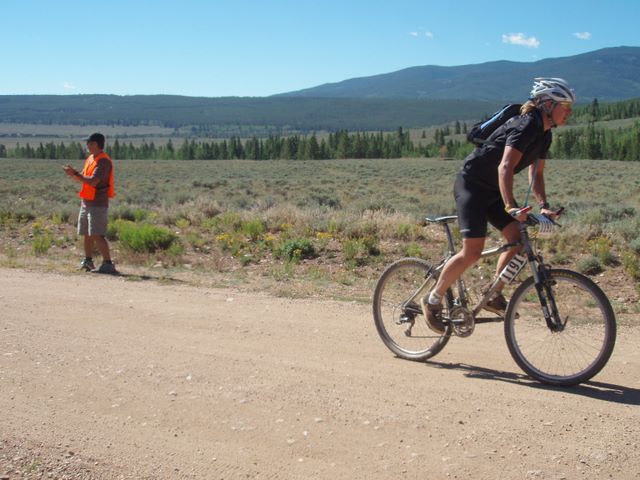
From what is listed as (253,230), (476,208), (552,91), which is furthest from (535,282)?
(253,230)

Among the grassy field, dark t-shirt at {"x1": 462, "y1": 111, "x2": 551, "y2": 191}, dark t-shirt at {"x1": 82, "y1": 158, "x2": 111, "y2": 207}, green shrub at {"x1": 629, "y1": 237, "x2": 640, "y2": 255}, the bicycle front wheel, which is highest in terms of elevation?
dark t-shirt at {"x1": 462, "y1": 111, "x2": 551, "y2": 191}

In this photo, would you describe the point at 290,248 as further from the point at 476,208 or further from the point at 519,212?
the point at 519,212

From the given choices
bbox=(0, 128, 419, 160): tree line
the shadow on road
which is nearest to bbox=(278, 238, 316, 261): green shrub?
the shadow on road

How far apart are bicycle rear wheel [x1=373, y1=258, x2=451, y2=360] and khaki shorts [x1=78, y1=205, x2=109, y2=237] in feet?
18.1

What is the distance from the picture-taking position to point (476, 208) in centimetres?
513

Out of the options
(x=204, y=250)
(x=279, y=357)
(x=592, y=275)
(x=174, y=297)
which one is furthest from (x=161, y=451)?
(x=204, y=250)

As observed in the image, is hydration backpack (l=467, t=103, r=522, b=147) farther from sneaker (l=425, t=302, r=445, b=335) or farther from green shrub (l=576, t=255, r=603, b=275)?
green shrub (l=576, t=255, r=603, b=275)

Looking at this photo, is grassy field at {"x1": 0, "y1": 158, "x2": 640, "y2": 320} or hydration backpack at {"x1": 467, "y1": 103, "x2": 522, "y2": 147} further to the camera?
grassy field at {"x1": 0, "y1": 158, "x2": 640, "y2": 320}

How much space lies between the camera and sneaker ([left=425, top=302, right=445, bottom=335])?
17.8 ft

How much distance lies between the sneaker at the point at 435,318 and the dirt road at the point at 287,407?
0.30 metres

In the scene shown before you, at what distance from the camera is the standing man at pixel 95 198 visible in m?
10.0

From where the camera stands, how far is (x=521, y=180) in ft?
151

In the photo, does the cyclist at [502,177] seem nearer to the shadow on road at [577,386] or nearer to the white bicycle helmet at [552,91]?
the white bicycle helmet at [552,91]

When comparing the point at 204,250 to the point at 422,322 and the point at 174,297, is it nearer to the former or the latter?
the point at 174,297
